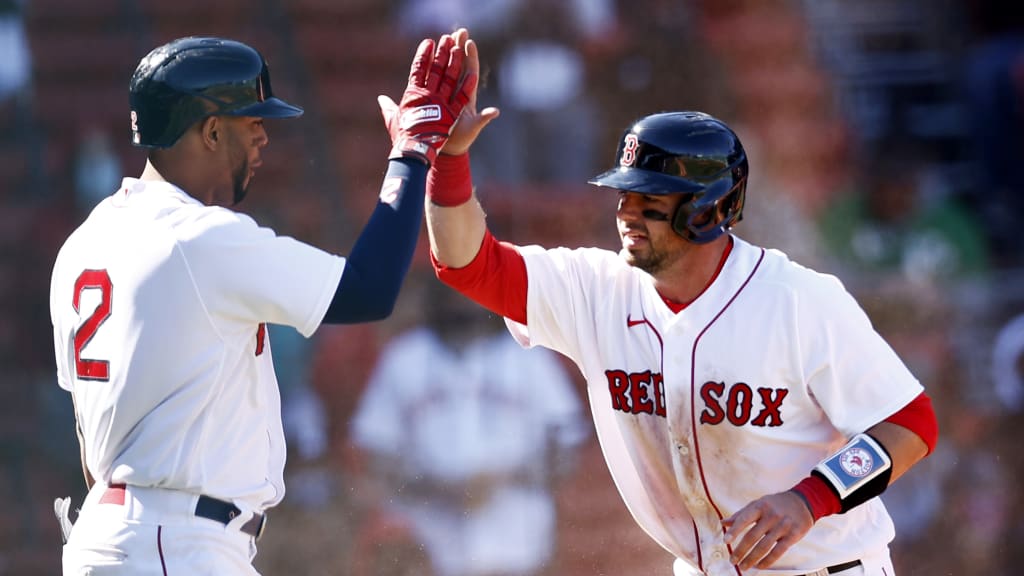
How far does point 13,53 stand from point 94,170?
536 mm

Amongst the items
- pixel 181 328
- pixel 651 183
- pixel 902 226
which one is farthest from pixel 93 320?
pixel 902 226

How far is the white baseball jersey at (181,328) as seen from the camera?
227cm

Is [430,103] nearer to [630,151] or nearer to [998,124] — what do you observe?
[630,151]

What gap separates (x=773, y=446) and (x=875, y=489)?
0.24m

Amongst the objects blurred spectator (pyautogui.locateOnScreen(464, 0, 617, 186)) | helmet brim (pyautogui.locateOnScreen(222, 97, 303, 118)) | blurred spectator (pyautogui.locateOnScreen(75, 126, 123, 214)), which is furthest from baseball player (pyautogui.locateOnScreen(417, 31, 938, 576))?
blurred spectator (pyautogui.locateOnScreen(464, 0, 617, 186))

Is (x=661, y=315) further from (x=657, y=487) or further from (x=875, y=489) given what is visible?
(x=875, y=489)

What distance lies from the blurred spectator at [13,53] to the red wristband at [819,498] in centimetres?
352

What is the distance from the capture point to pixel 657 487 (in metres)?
2.97

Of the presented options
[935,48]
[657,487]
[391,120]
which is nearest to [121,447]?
[391,120]

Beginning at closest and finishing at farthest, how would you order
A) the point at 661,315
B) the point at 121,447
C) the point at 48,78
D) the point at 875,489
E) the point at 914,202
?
1. the point at 121,447
2. the point at 875,489
3. the point at 661,315
4. the point at 48,78
5. the point at 914,202

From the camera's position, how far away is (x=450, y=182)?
2.97 meters

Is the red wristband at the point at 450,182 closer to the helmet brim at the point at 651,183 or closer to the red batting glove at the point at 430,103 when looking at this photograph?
the red batting glove at the point at 430,103

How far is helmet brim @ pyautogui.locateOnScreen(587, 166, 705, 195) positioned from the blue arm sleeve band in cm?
54

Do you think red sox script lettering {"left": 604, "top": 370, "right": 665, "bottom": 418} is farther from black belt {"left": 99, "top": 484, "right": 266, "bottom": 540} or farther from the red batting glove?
black belt {"left": 99, "top": 484, "right": 266, "bottom": 540}
